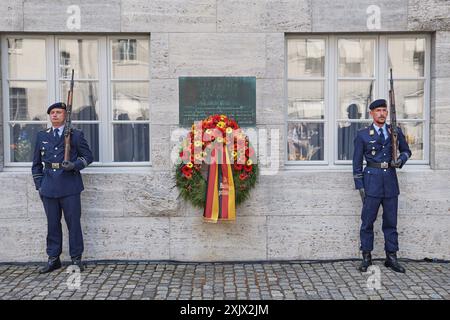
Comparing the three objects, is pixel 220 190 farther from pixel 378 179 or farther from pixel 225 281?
pixel 378 179

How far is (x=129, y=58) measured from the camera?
21.5 feet

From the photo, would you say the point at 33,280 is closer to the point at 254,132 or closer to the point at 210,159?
the point at 210,159

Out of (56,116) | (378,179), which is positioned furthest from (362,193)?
(56,116)

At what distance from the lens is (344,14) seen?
20.7 ft

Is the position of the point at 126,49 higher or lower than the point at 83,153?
higher

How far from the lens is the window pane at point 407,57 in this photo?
6.59m

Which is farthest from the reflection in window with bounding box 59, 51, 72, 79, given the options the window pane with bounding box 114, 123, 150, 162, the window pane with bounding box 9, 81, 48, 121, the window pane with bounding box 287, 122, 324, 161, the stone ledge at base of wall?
the window pane with bounding box 287, 122, 324, 161

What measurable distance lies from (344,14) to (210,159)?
250 cm

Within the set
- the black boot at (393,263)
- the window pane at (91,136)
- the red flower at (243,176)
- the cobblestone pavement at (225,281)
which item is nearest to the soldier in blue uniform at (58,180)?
the cobblestone pavement at (225,281)

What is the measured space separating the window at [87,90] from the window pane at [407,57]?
10.6 feet

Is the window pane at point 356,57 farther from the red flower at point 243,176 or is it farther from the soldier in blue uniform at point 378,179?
the red flower at point 243,176

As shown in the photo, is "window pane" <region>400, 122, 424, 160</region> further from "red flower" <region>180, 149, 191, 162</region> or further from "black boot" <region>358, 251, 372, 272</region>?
"red flower" <region>180, 149, 191, 162</region>

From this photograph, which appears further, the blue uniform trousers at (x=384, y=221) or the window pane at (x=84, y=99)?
the window pane at (x=84, y=99)

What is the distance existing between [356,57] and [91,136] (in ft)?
12.0
